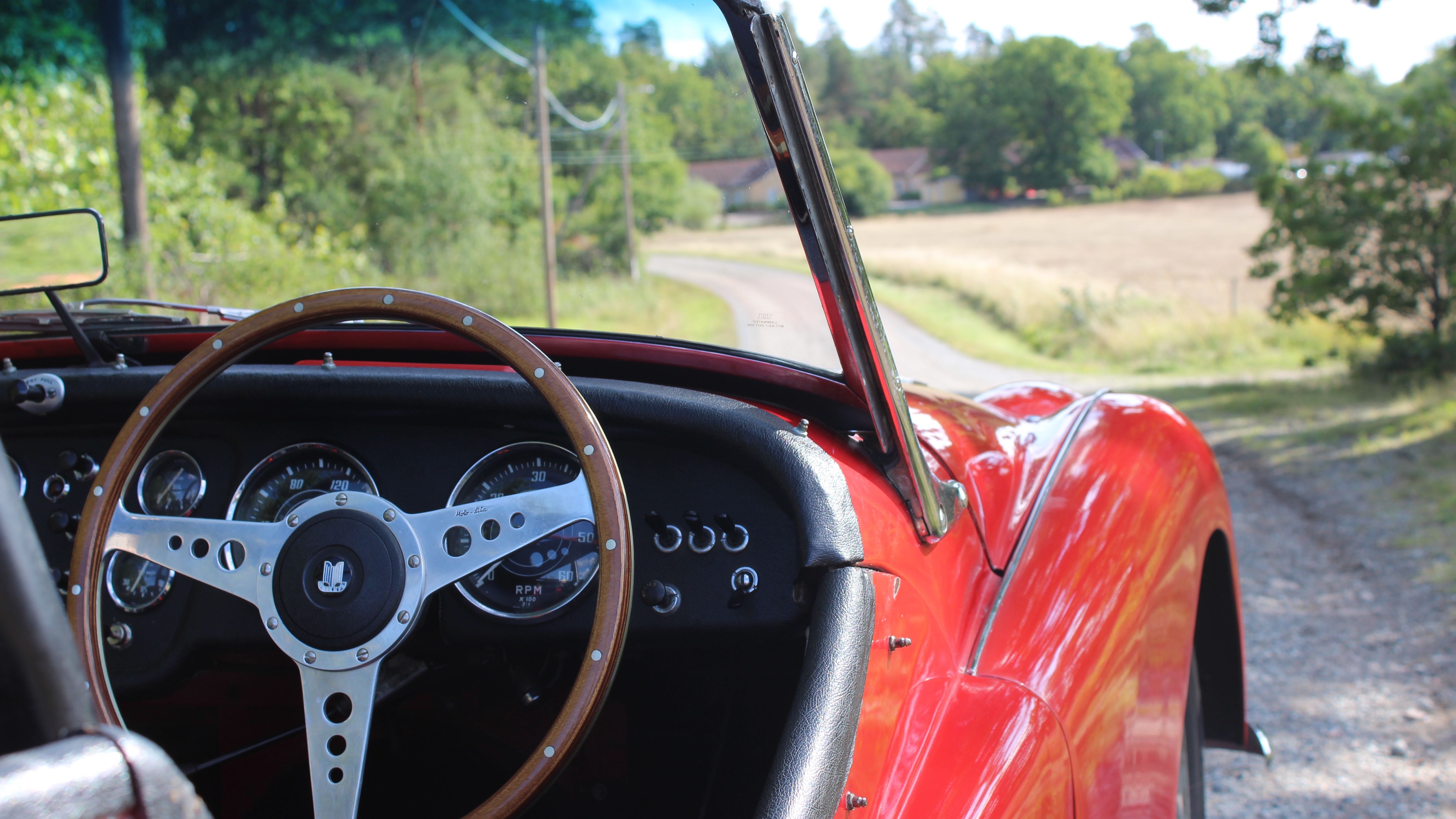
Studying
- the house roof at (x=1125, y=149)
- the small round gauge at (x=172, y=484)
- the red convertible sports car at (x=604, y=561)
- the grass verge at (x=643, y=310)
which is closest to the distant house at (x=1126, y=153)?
the house roof at (x=1125, y=149)

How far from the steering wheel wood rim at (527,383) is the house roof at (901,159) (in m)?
1.01

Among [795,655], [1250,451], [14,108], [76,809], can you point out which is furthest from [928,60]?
[14,108]

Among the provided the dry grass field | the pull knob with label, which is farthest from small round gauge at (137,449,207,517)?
the dry grass field

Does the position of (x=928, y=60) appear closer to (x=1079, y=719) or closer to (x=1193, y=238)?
(x=1079, y=719)

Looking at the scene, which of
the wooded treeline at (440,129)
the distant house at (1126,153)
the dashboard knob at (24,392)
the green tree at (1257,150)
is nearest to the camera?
the wooded treeline at (440,129)

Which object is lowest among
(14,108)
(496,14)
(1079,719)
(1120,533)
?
(1079,719)

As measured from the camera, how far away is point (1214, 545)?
2.49 meters

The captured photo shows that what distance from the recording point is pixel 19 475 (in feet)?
6.45

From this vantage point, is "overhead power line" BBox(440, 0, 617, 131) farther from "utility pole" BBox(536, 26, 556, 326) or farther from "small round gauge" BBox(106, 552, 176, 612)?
"small round gauge" BBox(106, 552, 176, 612)

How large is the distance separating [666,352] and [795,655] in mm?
610

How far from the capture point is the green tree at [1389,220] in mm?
9695

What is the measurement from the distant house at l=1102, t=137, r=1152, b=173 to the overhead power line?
535 centimetres

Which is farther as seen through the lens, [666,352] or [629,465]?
[666,352]

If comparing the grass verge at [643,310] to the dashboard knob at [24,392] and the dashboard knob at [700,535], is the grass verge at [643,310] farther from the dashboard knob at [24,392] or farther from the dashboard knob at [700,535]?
the dashboard knob at [24,392]
